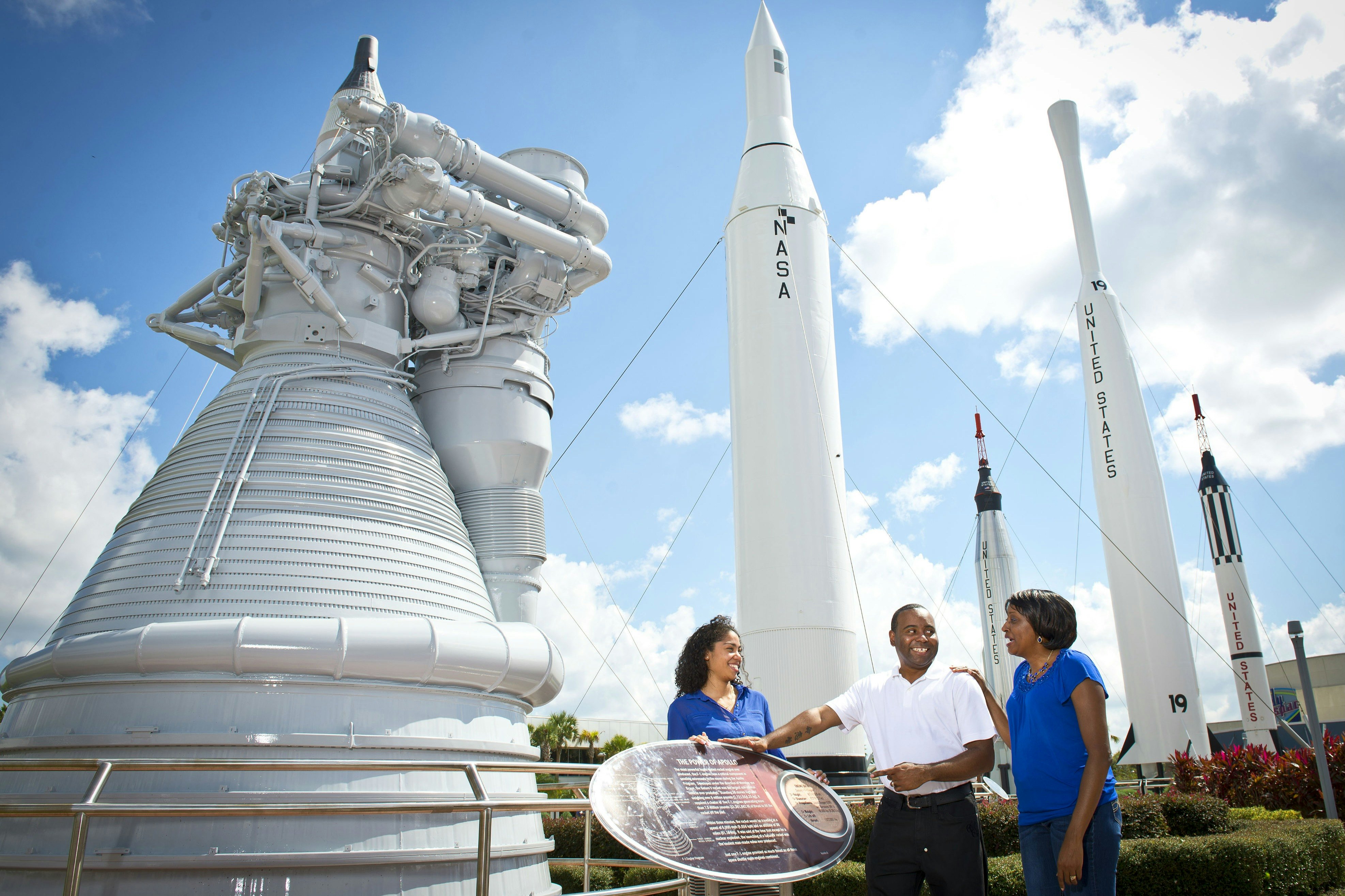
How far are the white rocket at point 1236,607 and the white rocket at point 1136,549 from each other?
424cm

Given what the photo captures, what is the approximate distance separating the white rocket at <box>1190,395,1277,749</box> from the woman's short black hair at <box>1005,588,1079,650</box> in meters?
18.5

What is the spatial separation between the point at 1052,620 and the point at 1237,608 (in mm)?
20394

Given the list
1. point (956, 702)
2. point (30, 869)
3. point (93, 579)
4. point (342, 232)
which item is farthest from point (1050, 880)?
point (342, 232)

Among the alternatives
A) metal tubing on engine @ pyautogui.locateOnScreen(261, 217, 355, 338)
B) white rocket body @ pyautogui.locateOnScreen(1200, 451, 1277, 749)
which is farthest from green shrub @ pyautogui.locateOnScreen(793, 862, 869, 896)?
white rocket body @ pyautogui.locateOnScreen(1200, 451, 1277, 749)

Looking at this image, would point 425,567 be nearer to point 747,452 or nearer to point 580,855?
point 747,452

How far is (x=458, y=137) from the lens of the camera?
934 cm

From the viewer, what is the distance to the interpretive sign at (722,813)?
2.69 metres

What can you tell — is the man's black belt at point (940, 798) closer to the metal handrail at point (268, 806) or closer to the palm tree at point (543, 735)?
the metal handrail at point (268, 806)

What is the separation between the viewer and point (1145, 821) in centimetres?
817

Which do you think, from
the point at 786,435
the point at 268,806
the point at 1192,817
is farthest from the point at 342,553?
the point at 1192,817

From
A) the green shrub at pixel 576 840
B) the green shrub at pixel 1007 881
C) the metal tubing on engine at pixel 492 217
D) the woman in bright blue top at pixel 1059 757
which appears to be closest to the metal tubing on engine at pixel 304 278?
the metal tubing on engine at pixel 492 217

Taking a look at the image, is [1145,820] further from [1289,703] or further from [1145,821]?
[1289,703]

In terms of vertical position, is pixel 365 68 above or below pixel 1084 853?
above

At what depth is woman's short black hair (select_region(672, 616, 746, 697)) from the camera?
372cm
